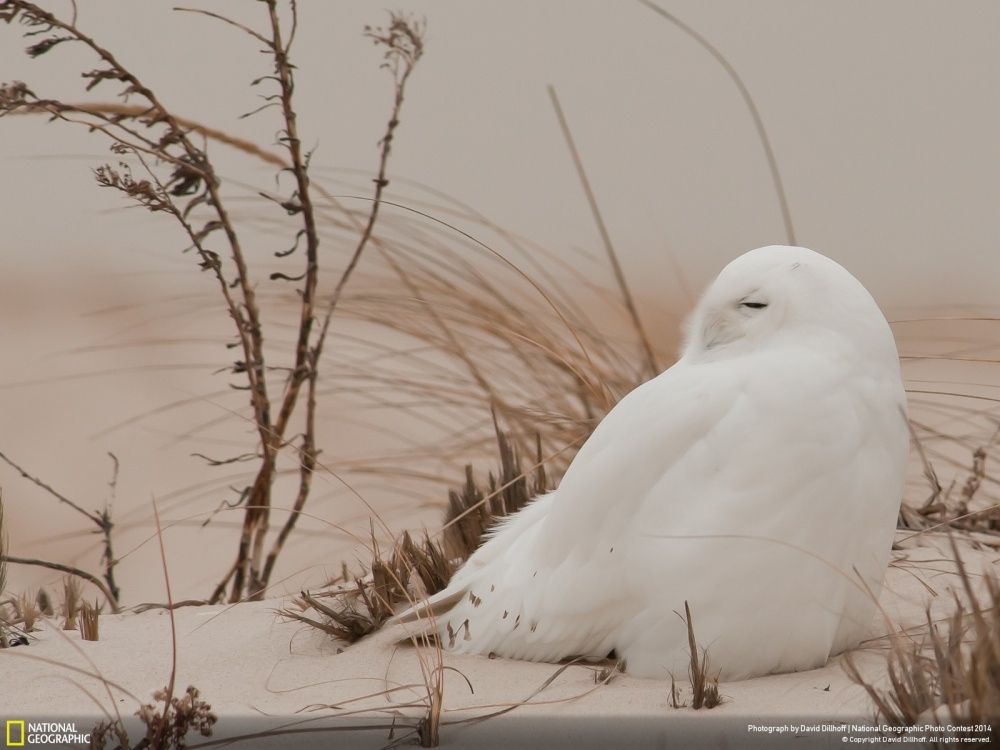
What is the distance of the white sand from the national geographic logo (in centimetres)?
3

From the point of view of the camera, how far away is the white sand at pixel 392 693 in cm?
287

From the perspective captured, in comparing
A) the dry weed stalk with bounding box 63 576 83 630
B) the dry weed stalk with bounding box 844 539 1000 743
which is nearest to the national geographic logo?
the dry weed stalk with bounding box 63 576 83 630

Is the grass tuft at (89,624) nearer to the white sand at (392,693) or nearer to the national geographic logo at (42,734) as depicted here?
the white sand at (392,693)

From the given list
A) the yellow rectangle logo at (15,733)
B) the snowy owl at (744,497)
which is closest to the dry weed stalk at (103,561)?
the yellow rectangle logo at (15,733)

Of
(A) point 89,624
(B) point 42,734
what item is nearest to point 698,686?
(B) point 42,734

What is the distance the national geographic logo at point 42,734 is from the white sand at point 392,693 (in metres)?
0.03

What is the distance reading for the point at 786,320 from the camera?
3240 mm

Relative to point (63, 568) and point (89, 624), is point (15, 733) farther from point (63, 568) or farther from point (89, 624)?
point (63, 568)

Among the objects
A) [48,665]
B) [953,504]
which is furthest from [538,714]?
[953,504]

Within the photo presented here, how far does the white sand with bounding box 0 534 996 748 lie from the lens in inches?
113

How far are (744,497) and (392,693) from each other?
1046mm

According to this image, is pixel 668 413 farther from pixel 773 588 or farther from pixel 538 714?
pixel 538 714

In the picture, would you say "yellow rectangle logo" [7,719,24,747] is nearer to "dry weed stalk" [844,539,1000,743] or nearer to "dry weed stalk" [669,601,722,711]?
"dry weed stalk" [669,601,722,711]

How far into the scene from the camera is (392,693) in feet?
10.4
